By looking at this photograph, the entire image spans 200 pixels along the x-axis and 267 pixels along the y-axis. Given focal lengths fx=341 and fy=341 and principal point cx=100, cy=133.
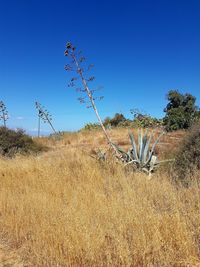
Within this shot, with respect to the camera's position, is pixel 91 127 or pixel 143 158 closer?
pixel 143 158

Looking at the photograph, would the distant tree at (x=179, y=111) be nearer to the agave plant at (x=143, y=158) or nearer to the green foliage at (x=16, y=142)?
the green foliage at (x=16, y=142)

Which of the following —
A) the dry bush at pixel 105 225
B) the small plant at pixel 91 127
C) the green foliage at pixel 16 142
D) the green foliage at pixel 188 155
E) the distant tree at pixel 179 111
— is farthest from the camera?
the small plant at pixel 91 127

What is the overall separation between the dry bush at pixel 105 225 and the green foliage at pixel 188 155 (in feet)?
3.89

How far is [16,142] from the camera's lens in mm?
18875

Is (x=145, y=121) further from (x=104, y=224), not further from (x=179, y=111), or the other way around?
(x=104, y=224)

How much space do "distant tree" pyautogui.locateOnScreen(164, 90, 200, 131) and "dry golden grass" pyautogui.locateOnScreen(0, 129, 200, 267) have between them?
14.2 meters

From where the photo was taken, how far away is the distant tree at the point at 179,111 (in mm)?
Result: 20797

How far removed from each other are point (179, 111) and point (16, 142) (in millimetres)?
10012

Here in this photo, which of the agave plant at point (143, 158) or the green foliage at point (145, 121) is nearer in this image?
the agave plant at point (143, 158)

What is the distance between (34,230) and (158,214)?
1.85 m

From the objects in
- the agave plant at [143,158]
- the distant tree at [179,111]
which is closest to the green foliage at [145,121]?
the distant tree at [179,111]

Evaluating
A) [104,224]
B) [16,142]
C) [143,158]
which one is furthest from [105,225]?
[16,142]

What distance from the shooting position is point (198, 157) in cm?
771

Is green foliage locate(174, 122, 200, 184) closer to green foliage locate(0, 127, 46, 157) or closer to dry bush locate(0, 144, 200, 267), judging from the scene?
dry bush locate(0, 144, 200, 267)
